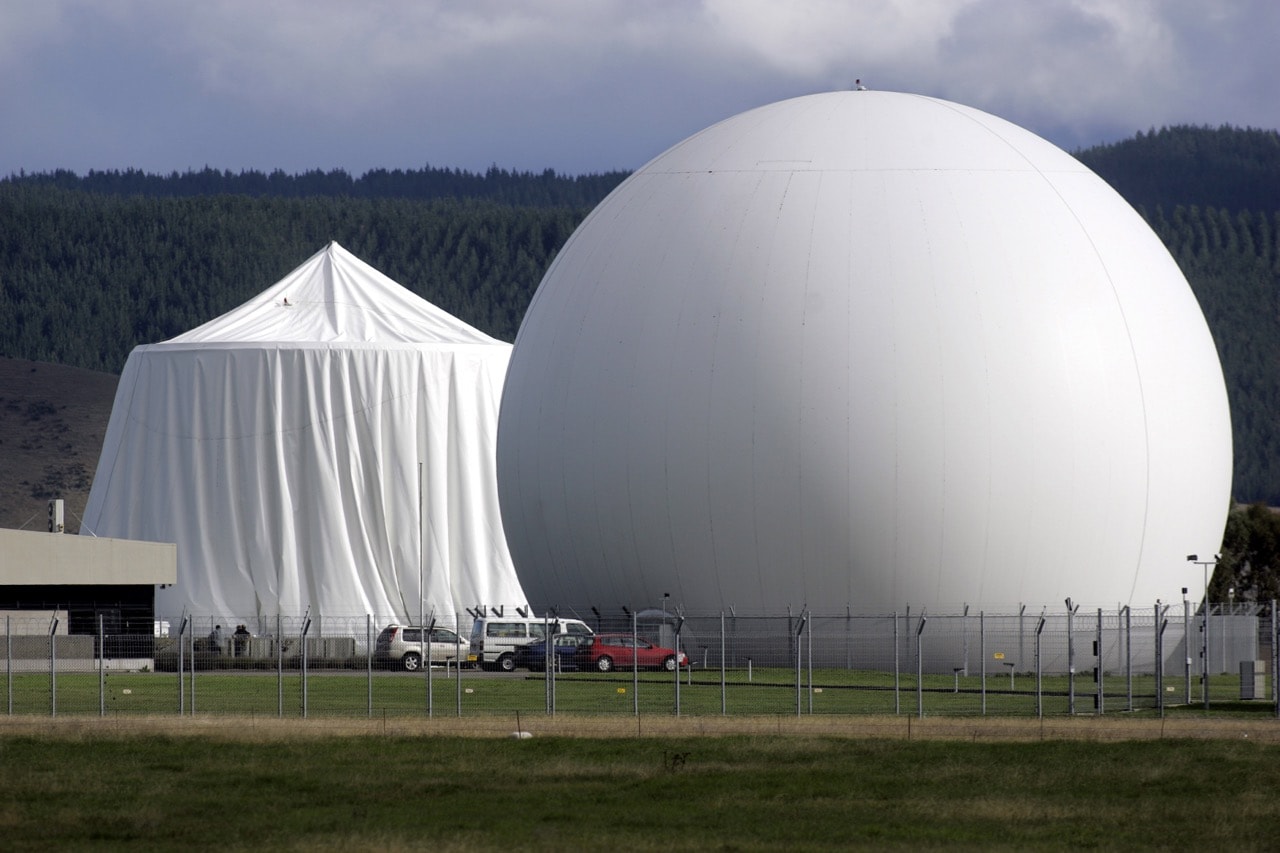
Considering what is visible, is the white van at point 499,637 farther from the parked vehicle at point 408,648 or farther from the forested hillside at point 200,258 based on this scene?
the forested hillside at point 200,258

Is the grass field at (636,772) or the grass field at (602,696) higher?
the grass field at (636,772)

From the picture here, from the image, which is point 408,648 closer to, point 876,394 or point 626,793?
point 876,394

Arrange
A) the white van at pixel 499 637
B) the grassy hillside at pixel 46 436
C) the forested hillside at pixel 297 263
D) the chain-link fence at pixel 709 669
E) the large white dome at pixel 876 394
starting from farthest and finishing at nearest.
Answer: the forested hillside at pixel 297 263, the grassy hillside at pixel 46 436, the white van at pixel 499 637, the large white dome at pixel 876 394, the chain-link fence at pixel 709 669

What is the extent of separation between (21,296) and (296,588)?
374 feet

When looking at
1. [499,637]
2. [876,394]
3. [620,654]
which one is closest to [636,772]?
[620,654]

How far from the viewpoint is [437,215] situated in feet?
593

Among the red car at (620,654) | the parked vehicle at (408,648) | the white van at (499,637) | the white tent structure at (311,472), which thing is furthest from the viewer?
the white tent structure at (311,472)

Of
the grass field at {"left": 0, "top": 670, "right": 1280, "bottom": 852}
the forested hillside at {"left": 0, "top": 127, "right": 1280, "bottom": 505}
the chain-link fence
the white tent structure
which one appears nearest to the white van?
the chain-link fence

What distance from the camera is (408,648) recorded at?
42594 mm

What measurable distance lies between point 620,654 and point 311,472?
92.8 ft

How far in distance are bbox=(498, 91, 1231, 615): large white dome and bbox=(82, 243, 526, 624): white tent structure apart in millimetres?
22981

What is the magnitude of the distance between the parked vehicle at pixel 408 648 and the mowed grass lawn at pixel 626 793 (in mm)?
19053

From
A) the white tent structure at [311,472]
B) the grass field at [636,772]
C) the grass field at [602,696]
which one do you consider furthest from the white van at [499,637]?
the white tent structure at [311,472]

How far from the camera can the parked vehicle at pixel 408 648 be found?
42.2 m
